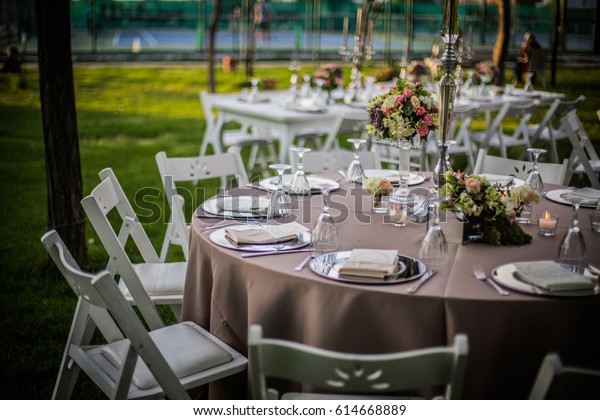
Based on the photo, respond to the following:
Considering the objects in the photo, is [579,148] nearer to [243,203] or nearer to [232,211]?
[243,203]

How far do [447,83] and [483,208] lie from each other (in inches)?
27.8

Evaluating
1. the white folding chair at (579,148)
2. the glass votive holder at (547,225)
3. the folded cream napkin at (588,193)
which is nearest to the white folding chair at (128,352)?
the glass votive holder at (547,225)

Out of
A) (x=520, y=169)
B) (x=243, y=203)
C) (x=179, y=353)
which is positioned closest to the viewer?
(x=179, y=353)

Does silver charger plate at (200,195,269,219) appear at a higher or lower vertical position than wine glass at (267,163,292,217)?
lower

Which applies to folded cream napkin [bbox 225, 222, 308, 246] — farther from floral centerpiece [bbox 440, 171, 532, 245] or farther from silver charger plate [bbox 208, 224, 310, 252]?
floral centerpiece [bbox 440, 171, 532, 245]

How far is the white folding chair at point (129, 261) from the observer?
3.25m

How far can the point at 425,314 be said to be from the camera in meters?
2.54

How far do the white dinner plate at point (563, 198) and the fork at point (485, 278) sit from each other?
4.01 ft

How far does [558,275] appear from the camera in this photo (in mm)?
2605

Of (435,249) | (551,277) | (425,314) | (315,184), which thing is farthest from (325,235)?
(315,184)

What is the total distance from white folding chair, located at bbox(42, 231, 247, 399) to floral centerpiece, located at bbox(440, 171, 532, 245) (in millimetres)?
1079

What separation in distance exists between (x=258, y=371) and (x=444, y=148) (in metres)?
1.77

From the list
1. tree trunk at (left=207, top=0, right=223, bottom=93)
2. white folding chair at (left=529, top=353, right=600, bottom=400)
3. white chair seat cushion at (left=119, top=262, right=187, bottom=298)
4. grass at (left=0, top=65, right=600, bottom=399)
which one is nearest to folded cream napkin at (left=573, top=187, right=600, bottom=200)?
white folding chair at (left=529, top=353, right=600, bottom=400)

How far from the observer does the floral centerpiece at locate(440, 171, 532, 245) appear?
2.99 m
